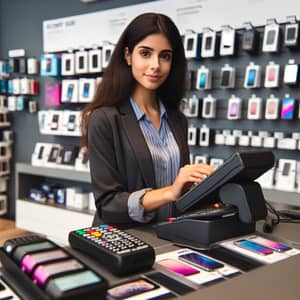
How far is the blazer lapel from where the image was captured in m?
1.34

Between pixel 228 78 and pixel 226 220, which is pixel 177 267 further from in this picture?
pixel 228 78

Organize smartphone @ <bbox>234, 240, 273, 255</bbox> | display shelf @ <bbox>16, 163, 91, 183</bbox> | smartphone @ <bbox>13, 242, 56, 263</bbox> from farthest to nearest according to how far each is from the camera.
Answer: display shelf @ <bbox>16, 163, 91, 183</bbox>, smartphone @ <bbox>234, 240, 273, 255</bbox>, smartphone @ <bbox>13, 242, 56, 263</bbox>

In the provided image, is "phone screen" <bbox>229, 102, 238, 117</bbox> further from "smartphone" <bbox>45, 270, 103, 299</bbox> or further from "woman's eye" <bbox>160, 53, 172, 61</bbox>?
"smartphone" <bbox>45, 270, 103, 299</bbox>

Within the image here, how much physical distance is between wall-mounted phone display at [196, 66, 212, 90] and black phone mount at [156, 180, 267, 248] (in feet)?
7.07

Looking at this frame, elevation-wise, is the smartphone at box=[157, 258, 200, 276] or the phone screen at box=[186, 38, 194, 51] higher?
the phone screen at box=[186, 38, 194, 51]

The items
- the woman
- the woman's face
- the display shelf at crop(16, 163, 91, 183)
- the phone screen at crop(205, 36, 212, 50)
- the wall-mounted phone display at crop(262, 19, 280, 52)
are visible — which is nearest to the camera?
the woman

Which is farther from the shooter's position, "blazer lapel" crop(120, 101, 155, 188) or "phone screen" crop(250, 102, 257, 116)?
"phone screen" crop(250, 102, 257, 116)

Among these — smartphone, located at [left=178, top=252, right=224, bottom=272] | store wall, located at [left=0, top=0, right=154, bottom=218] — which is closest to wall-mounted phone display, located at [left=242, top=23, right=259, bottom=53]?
store wall, located at [left=0, top=0, right=154, bottom=218]

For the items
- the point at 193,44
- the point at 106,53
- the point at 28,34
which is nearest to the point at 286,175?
the point at 193,44

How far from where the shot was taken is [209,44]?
305 centimetres

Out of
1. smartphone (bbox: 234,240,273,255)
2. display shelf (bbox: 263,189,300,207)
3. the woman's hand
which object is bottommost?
display shelf (bbox: 263,189,300,207)

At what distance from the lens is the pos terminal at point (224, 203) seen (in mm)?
946

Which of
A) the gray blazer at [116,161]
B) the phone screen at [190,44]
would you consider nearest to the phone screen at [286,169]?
the phone screen at [190,44]

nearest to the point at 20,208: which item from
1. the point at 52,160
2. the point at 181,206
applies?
the point at 52,160
